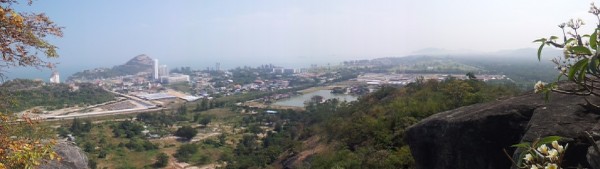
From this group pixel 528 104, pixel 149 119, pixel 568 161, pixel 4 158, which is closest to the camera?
pixel 4 158

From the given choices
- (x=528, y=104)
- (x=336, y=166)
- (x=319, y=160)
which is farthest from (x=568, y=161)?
(x=319, y=160)

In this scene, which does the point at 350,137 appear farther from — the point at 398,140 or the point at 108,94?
the point at 108,94

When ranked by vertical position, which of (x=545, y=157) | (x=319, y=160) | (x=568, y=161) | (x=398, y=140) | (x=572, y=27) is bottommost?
(x=319, y=160)

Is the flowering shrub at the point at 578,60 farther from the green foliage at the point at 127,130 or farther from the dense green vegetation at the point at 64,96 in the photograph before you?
the dense green vegetation at the point at 64,96

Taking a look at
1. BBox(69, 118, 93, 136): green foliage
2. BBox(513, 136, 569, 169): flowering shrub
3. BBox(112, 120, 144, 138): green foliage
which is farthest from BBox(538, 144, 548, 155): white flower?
BBox(69, 118, 93, 136): green foliage

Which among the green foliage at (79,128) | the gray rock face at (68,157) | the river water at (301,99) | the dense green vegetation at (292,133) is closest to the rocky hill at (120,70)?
the river water at (301,99)

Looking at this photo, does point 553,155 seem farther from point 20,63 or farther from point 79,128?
point 79,128

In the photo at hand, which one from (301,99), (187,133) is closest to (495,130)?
(187,133)

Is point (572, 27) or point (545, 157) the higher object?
point (572, 27)

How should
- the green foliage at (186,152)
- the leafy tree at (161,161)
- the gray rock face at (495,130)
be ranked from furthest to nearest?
the green foliage at (186,152), the leafy tree at (161,161), the gray rock face at (495,130)
